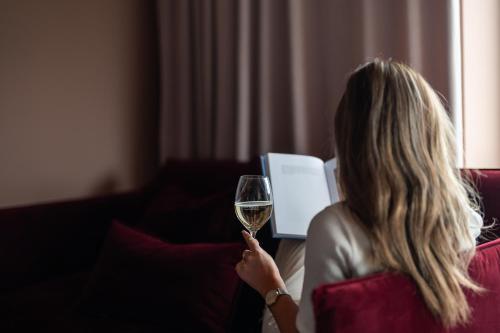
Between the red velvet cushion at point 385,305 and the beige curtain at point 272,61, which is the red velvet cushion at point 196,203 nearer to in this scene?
the beige curtain at point 272,61

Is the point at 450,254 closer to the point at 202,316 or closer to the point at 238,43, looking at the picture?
the point at 202,316

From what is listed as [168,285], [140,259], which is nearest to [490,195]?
[168,285]

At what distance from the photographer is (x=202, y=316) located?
1535 millimetres

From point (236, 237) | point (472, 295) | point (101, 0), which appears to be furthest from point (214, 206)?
point (101, 0)

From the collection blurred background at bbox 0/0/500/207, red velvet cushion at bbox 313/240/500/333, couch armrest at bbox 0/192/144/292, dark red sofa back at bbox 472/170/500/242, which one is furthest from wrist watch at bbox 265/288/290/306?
couch armrest at bbox 0/192/144/292

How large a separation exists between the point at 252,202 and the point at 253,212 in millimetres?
26

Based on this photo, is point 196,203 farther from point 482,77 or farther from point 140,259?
point 482,77

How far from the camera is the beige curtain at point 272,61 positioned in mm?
2105

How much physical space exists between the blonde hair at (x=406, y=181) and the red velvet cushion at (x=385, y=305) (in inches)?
0.8

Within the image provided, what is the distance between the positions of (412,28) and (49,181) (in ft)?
5.81

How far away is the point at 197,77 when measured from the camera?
281cm

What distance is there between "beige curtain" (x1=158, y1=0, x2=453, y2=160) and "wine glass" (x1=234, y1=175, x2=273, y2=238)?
3.60ft

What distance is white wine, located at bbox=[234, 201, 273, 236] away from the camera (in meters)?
1.25

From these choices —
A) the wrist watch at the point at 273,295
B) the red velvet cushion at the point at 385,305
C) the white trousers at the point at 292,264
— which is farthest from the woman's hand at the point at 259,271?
the white trousers at the point at 292,264
